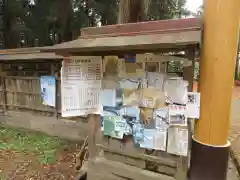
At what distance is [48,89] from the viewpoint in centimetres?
673

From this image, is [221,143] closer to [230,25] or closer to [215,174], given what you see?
[215,174]

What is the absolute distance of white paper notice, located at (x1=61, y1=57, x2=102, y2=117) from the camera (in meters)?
3.04

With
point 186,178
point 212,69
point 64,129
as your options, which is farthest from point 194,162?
point 64,129

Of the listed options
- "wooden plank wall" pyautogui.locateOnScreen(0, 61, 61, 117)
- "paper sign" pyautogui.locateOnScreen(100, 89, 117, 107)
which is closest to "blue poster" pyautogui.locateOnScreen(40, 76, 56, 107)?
"wooden plank wall" pyautogui.locateOnScreen(0, 61, 61, 117)

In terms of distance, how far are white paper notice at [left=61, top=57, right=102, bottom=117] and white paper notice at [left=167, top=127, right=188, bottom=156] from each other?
1092 mm

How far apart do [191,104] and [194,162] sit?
75 centimetres

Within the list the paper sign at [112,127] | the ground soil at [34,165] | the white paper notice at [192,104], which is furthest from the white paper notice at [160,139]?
the ground soil at [34,165]

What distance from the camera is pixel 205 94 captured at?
2.68 m

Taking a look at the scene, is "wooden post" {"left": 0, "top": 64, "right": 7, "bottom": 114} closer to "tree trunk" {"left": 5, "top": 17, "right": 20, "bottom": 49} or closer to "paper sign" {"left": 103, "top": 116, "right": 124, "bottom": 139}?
"paper sign" {"left": 103, "top": 116, "right": 124, "bottom": 139}

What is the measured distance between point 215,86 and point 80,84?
169 centimetres

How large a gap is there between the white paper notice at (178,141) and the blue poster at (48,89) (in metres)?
4.58

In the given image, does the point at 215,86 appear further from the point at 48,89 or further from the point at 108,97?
the point at 48,89

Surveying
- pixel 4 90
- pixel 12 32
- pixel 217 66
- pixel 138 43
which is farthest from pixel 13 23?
pixel 217 66

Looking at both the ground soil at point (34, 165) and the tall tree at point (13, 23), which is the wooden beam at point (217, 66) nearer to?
the ground soil at point (34, 165)
